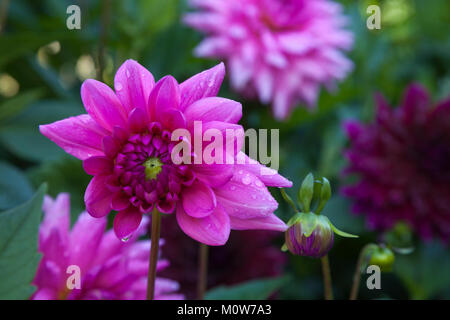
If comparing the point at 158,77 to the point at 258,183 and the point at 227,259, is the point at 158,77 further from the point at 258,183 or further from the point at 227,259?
the point at 258,183

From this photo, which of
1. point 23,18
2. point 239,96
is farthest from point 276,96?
point 23,18

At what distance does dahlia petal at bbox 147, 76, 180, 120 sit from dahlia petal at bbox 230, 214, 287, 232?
0.14ft

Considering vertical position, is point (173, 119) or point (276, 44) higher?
point (276, 44)

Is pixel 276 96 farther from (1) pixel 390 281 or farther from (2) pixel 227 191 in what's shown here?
(2) pixel 227 191

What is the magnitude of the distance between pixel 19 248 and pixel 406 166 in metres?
0.29

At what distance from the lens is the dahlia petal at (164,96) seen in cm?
18

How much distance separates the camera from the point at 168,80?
0.58 feet

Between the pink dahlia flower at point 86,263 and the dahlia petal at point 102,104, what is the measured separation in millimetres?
80

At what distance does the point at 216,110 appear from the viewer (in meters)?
0.18

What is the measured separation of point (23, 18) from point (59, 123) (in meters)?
0.46

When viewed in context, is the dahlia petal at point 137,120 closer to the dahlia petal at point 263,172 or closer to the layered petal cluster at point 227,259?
the dahlia petal at point 263,172

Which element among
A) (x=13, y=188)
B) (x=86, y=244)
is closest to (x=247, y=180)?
(x=86, y=244)

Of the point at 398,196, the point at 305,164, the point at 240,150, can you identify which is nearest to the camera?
the point at 240,150

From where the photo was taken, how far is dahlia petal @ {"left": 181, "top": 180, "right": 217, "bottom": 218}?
0.18 metres
